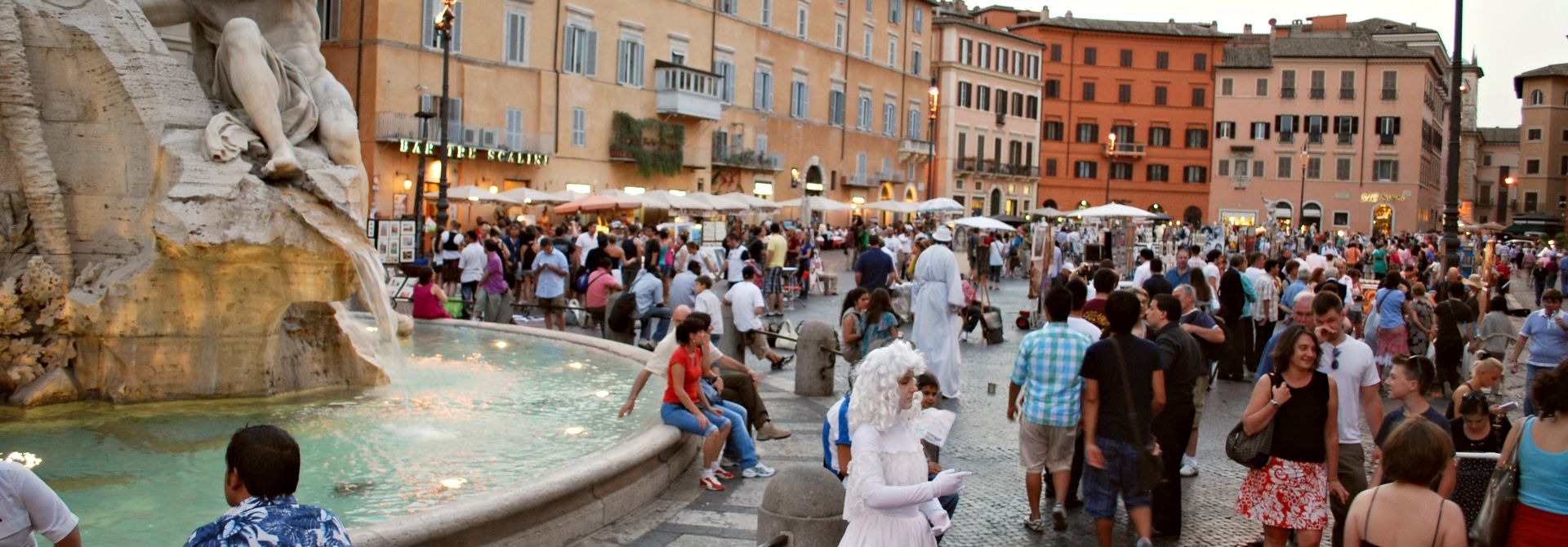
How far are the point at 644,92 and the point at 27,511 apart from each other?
1417 inches

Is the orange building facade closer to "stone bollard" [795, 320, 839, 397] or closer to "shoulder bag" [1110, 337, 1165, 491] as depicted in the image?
"stone bollard" [795, 320, 839, 397]

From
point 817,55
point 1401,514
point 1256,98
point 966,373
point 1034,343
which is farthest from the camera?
point 1256,98

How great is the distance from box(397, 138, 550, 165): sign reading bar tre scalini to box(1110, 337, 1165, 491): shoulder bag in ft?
83.9

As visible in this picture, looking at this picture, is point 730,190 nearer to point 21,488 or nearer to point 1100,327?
point 1100,327

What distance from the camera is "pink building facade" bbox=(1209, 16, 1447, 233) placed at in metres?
66.4

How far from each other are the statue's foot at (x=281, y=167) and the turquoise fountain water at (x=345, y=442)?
4.76 ft

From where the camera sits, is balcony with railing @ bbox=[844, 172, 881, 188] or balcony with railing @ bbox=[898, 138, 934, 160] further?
A: balcony with railing @ bbox=[898, 138, 934, 160]

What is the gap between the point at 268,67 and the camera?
8062 mm

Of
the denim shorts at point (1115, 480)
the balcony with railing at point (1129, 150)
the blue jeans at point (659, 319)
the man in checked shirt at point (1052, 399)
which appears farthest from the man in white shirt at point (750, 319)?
the balcony with railing at point (1129, 150)

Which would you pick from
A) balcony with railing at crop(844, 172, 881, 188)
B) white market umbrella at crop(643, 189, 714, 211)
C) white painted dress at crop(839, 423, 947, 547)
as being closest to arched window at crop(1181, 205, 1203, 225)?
balcony with railing at crop(844, 172, 881, 188)

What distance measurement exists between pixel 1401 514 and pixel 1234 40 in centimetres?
7454

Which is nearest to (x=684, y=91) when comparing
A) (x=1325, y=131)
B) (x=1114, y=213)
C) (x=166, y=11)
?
(x=1114, y=213)

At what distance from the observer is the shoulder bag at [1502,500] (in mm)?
4359

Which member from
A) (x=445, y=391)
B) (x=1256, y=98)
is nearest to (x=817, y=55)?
(x=1256, y=98)
